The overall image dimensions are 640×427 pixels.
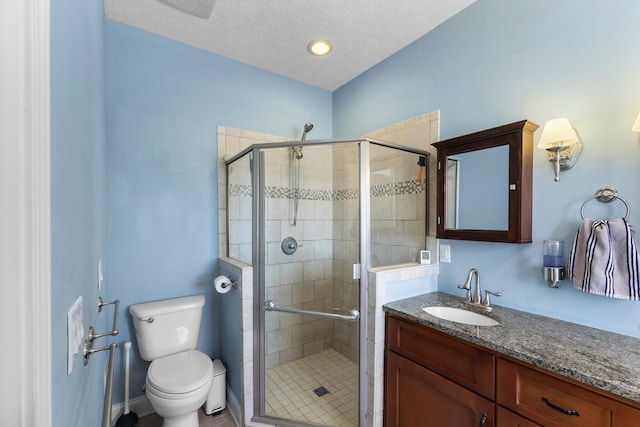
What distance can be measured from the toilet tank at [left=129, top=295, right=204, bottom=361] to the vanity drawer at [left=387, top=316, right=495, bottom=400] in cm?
139

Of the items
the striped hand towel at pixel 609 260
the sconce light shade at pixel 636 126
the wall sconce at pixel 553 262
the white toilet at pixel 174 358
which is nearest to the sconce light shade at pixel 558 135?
the sconce light shade at pixel 636 126

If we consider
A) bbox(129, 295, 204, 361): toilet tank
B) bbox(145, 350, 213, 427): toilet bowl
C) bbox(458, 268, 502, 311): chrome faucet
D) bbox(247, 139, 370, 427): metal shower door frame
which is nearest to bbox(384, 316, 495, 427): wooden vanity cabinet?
bbox(247, 139, 370, 427): metal shower door frame

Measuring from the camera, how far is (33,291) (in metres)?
0.36

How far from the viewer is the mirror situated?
148 centimetres

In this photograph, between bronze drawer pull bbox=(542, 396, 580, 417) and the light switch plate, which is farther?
bronze drawer pull bbox=(542, 396, 580, 417)

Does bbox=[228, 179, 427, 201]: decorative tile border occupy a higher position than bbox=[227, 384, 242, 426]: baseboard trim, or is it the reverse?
bbox=[228, 179, 427, 201]: decorative tile border

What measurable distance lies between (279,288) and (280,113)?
1.64m

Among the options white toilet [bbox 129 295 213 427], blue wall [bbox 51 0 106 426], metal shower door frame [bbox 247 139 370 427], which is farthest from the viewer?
metal shower door frame [bbox 247 139 370 427]

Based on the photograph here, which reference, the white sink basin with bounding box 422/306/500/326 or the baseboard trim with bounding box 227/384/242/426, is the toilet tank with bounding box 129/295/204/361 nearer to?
the baseboard trim with bounding box 227/384/242/426

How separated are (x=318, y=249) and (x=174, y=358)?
126 cm

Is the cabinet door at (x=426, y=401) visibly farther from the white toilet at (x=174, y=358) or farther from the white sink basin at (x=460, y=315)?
the white toilet at (x=174, y=358)

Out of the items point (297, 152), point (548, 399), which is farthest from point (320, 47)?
point (548, 399)

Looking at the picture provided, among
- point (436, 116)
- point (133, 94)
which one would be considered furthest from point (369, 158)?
point (133, 94)

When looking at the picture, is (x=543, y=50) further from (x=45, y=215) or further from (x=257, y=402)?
(x=257, y=402)
